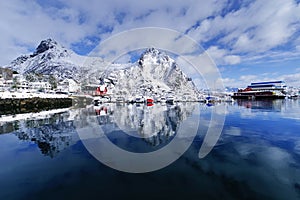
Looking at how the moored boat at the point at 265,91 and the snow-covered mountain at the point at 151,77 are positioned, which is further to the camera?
Answer: the snow-covered mountain at the point at 151,77

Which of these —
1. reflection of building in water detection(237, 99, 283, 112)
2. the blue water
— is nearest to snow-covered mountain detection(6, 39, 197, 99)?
reflection of building in water detection(237, 99, 283, 112)

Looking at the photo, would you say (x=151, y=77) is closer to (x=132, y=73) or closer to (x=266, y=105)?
(x=132, y=73)

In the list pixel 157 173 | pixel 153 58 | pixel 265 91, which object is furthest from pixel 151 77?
pixel 157 173

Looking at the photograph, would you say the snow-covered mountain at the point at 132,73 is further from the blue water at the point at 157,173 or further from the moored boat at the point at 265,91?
the blue water at the point at 157,173

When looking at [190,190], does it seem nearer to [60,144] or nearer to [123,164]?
[123,164]

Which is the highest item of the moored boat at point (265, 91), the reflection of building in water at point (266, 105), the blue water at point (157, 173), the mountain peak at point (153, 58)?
the mountain peak at point (153, 58)

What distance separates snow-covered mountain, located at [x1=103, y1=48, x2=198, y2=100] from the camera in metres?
125

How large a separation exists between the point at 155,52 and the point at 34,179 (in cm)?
18835

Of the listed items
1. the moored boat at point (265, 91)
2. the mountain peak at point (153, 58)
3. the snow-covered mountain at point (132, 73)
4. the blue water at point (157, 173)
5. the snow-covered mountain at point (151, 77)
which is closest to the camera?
the blue water at point (157, 173)

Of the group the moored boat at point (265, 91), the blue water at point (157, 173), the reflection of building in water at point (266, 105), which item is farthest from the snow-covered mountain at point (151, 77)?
the blue water at point (157, 173)

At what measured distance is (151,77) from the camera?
15212cm

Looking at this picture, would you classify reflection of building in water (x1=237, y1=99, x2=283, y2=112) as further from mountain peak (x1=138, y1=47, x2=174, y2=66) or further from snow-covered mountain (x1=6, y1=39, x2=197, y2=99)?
mountain peak (x1=138, y1=47, x2=174, y2=66)

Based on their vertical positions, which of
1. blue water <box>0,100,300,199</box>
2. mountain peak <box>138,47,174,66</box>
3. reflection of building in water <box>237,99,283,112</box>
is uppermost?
mountain peak <box>138,47,174,66</box>

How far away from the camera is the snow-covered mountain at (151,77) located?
411 feet
